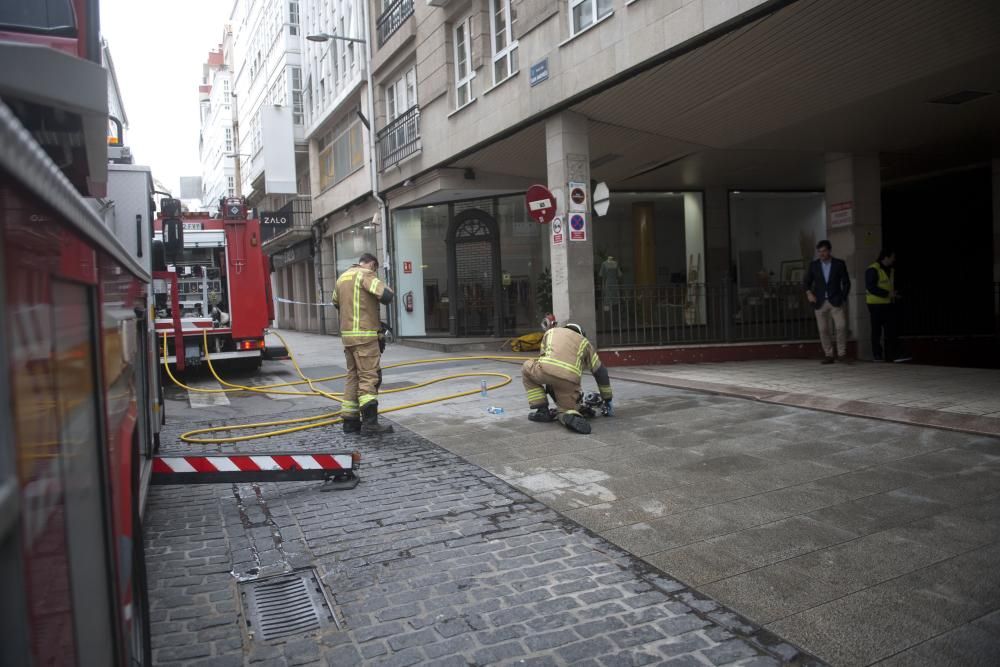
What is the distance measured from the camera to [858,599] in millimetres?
3357

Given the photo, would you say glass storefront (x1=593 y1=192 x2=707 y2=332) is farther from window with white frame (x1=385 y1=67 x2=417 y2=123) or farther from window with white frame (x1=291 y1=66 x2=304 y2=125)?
window with white frame (x1=291 y1=66 x2=304 y2=125)

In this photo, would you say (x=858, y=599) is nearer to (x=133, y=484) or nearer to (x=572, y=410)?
(x=133, y=484)

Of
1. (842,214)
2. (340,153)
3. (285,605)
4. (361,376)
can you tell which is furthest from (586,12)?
(340,153)

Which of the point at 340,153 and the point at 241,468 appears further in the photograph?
the point at 340,153

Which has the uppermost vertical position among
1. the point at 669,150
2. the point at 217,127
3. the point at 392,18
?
the point at 217,127

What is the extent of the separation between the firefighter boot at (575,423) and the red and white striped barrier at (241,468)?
251 centimetres

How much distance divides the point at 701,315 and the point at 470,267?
307 inches

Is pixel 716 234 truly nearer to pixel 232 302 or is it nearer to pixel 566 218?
pixel 566 218

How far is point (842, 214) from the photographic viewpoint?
13.8 m

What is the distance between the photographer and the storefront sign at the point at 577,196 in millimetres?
12477

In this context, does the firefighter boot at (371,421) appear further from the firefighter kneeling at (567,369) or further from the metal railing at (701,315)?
the metal railing at (701,315)

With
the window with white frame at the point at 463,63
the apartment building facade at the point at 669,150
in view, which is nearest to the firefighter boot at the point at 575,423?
the apartment building facade at the point at 669,150

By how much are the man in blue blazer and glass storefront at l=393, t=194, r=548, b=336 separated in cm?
793

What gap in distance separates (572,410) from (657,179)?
39.1 ft
